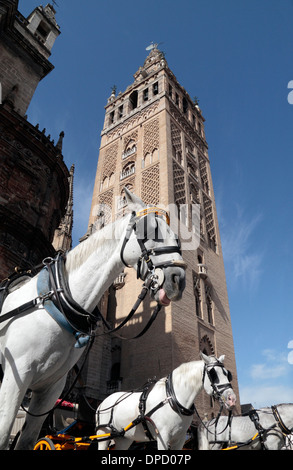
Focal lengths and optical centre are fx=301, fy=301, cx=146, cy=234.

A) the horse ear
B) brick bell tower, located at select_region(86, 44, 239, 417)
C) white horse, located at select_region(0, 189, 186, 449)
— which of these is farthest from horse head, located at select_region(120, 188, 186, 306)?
brick bell tower, located at select_region(86, 44, 239, 417)

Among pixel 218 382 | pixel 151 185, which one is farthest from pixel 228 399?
pixel 151 185

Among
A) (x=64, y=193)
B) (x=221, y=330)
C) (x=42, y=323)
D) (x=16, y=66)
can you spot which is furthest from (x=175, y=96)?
(x=42, y=323)

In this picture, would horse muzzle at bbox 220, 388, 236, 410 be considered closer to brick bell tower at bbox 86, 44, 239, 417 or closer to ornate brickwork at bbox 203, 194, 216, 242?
brick bell tower at bbox 86, 44, 239, 417

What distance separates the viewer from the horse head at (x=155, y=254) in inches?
100

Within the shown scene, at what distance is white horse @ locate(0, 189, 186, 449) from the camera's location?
7.40ft

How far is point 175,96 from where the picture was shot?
97.8ft

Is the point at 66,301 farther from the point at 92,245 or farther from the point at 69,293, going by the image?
the point at 92,245

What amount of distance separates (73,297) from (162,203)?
660 inches

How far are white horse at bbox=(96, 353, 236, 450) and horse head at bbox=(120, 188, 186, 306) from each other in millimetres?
3305

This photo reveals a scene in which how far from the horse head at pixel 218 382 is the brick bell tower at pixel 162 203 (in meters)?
8.58
